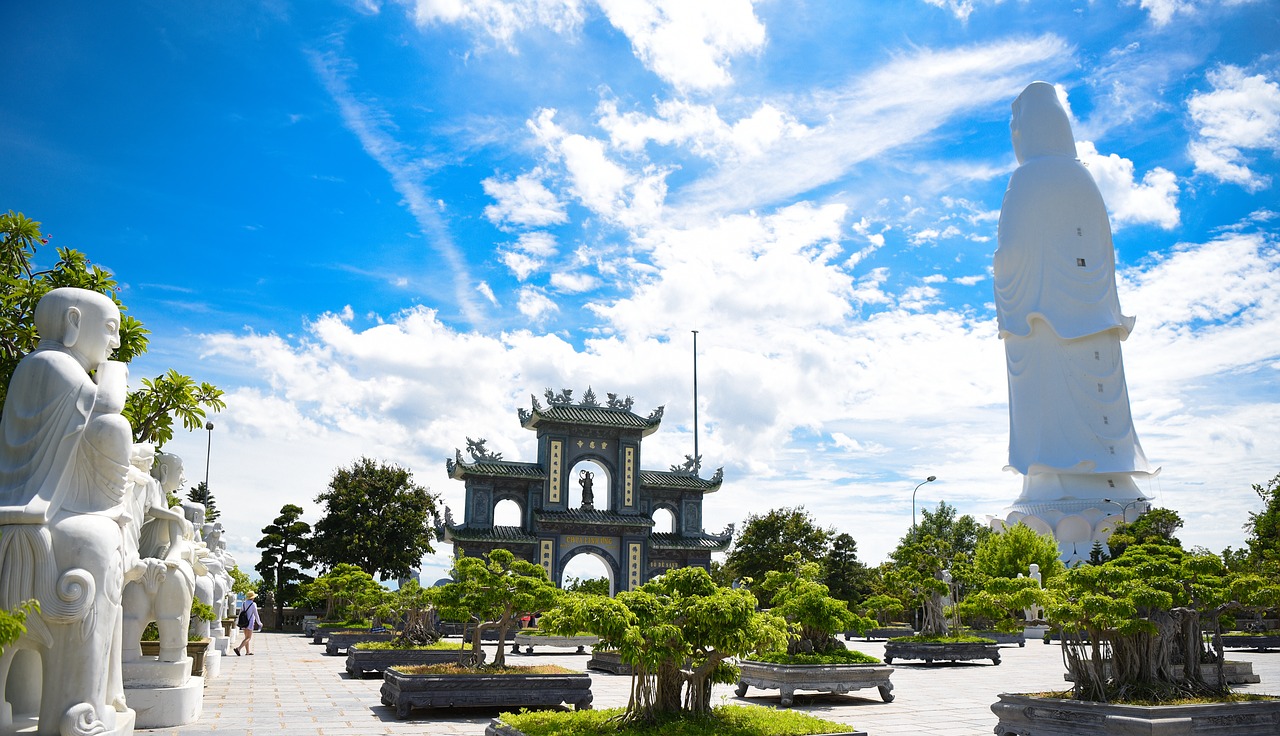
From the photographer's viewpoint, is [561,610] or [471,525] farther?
[471,525]

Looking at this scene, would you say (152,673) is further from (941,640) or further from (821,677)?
(941,640)

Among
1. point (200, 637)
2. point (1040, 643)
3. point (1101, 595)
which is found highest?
point (1101, 595)

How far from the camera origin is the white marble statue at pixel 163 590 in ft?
36.0

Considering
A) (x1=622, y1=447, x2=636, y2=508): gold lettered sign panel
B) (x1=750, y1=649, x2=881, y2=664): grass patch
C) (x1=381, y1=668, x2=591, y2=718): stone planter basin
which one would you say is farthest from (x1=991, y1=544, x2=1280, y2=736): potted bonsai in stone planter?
(x1=622, y1=447, x2=636, y2=508): gold lettered sign panel

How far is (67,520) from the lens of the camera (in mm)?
6672

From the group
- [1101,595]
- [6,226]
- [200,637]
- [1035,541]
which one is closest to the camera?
[6,226]

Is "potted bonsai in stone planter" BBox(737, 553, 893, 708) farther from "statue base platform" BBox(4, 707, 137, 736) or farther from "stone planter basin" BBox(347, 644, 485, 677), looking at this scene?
"statue base platform" BBox(4, 707, 137, 736)

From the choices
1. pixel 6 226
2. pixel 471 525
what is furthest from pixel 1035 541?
pixel 6 226

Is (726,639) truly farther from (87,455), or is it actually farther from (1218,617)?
(1218,617)

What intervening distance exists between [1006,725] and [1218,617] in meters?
3.54

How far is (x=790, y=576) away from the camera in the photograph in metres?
18.7

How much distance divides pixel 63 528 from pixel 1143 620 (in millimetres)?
10724

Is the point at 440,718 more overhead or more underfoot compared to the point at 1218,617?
more underfoot

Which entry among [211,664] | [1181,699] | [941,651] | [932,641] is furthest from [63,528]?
[932,641]
